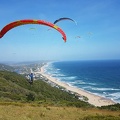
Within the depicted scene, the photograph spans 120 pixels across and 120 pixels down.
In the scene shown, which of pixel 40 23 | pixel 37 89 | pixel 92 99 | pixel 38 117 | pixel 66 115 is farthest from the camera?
pixel 37 89

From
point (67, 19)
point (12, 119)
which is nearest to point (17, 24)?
point (67, 19)

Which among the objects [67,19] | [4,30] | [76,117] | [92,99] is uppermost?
[67,19]

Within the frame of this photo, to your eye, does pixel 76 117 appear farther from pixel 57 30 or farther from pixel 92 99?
pixel 92 99

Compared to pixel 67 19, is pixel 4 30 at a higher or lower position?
lower

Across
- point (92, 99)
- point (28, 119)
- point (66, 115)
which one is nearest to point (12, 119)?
point (28, 119)

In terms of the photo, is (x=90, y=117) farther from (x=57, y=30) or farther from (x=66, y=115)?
(x=57, y=30)

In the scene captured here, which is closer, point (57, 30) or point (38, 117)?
point (57, 30)

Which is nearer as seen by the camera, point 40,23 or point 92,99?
point 40,23

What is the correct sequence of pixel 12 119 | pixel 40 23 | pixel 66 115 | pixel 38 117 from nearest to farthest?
pixel 40 23
pixel 12 119
pixel 38 117
pixel 66 115

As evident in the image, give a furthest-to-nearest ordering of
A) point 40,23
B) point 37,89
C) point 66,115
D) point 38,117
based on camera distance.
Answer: point 37,89
point 66,115
point 38,117
point 40,23
